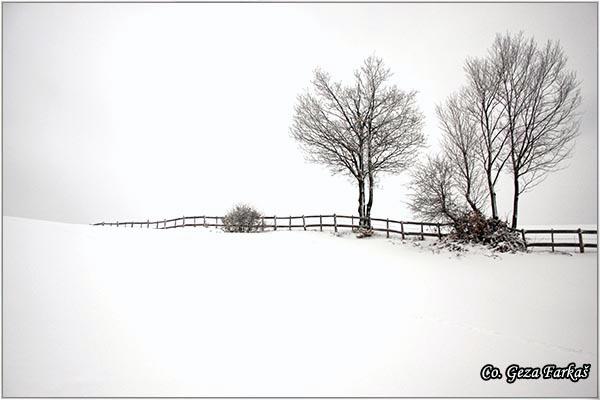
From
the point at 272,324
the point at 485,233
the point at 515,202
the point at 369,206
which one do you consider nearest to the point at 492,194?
the point at 515,202

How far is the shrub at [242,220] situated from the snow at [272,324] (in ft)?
25.2

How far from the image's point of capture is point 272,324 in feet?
17.6

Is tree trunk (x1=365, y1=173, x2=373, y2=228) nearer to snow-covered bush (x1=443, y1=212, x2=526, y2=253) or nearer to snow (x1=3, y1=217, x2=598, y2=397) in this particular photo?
snow-covered bush (x1=443, y1=212, x2=526, y2=253)

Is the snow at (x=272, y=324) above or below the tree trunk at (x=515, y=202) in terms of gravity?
below

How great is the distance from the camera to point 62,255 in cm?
771

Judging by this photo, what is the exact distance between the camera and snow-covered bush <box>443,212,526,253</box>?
457 inches

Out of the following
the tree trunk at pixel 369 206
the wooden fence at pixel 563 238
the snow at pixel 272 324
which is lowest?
the snow at pixel 272 324

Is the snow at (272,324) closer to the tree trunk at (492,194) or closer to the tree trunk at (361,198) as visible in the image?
the tree trunk at (492,194)

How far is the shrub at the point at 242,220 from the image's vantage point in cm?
1717

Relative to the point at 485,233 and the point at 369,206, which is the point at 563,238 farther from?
the point at 369,206

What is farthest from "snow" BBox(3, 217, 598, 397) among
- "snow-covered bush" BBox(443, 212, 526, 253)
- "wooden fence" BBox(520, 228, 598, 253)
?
"snow-covered bush" BBox(443, 212, 526, 253)

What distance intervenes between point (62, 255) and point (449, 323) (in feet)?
34.3

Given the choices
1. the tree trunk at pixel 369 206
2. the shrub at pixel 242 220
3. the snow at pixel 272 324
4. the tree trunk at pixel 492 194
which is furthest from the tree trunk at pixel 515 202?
the shrub at pixel 242 220

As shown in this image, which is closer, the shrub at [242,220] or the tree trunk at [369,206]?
the tree trunk at [369,206]
